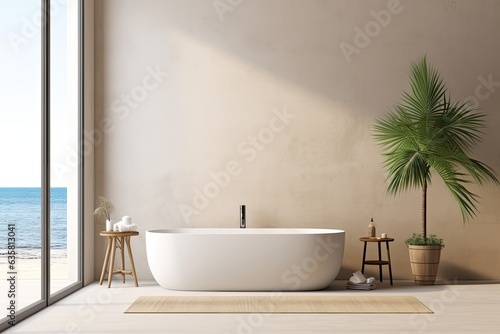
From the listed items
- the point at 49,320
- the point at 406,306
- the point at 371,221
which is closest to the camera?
the point at 49,320

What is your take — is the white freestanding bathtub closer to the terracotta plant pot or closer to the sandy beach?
the terracotta plant pot

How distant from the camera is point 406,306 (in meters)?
5.47

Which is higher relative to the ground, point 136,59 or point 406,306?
point 136,59

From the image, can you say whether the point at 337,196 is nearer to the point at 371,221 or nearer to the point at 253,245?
the point at 371,221

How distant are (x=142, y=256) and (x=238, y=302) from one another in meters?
Answer: 1.82

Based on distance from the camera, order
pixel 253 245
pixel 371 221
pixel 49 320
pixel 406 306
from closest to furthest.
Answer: pixel 49 320 → pixel 406 306 → pixel 253 245 → pixel 371 221

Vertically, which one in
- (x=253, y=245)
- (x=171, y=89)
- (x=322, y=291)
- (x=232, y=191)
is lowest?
(x=322, y=291)

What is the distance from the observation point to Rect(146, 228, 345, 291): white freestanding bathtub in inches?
244

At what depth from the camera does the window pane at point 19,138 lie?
13.8 metres

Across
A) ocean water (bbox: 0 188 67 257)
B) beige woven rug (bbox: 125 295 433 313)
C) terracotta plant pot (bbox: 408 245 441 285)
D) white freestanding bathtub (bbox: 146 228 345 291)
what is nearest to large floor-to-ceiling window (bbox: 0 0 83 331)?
ocean water (bbox: 0 188 67 257)

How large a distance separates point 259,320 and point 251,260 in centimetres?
128

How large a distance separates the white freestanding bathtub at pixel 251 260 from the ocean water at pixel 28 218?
7685 millimetres

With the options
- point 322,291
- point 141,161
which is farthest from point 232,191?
point 322,291

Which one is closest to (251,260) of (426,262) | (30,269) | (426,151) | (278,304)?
(278,304)
